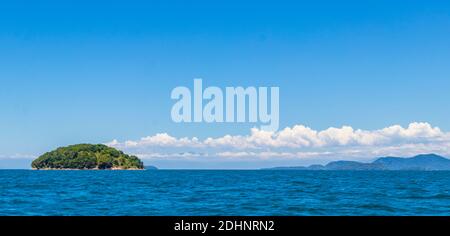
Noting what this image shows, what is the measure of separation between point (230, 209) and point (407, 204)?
1715 centimetres

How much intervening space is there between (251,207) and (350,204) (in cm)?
977
